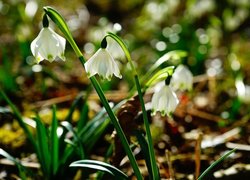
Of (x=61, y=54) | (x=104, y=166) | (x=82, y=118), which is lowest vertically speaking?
(x=104, y=166)

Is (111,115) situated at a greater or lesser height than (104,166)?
greater

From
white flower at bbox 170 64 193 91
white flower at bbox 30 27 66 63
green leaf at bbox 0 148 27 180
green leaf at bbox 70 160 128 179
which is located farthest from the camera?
white flower at bbox 170 64 193 91

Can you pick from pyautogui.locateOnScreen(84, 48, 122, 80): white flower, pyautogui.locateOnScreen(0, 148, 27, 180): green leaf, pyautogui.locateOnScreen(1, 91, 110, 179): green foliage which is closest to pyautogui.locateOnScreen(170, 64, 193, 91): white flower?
pyautogui.locateOnScreen(1, 91, 110, 179): green foliage

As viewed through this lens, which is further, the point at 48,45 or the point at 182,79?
the point at 182,79

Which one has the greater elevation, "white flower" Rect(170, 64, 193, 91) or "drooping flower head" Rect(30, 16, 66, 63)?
"drooping flower head" Rect(30, 16, 66, 63)

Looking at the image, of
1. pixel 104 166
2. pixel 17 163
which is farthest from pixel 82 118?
pixel 104 166

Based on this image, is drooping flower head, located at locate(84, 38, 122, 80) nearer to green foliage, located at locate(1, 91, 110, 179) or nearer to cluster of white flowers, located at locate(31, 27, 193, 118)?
cluster of white flowers, located at locate(31, 27, 193, 118)

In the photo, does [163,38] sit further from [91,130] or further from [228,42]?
[91,130]

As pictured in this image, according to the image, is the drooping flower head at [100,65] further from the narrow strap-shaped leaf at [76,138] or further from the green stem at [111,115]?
the narrow strap-shaped leaf at [76,138]

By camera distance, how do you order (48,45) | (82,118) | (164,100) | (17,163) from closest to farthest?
(48,45)
(164,100)
(17,163)
(82,118)

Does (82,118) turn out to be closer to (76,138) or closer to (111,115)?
(76,138)
